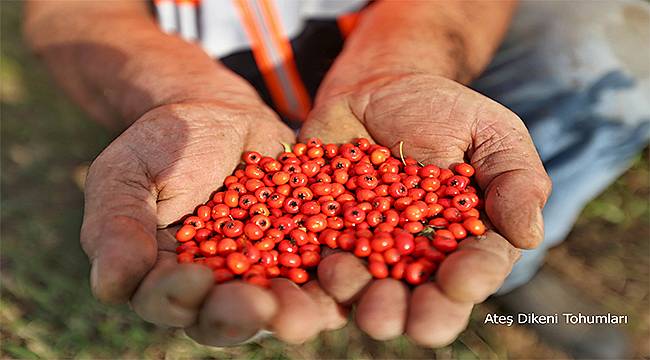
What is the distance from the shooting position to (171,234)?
110 inches

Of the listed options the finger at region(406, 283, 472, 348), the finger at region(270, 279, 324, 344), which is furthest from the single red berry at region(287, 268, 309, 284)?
the finger at region(406, 283, 472, 348)

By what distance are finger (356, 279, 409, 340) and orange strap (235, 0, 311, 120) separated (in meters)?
2.18

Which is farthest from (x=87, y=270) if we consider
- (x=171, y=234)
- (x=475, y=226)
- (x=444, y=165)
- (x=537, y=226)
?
(x=537, y=226)

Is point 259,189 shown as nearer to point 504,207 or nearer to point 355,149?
point 355,149

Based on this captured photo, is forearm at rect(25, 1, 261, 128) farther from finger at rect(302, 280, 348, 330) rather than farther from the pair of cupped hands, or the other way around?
finger at rect(302, 280, 348, 330)

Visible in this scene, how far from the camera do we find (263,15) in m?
4.11

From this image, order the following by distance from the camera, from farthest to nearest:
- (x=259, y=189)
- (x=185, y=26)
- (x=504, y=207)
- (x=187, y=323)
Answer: (x=185, y=26) → (x=259, y=189) → (x=504, y=207) → (x=187, y=323)

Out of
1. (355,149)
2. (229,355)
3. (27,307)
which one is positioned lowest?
(229,355)

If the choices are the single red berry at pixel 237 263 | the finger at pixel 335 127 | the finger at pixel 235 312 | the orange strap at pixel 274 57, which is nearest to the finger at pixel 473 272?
the finger at pixel 235 312

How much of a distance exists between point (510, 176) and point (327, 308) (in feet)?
3.02

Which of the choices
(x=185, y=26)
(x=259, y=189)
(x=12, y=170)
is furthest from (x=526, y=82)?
(x=12, y=170)

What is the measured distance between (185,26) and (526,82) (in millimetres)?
2231

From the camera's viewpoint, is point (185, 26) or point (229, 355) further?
point (185, 26)

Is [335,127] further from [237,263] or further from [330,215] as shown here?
A: [237,263]
